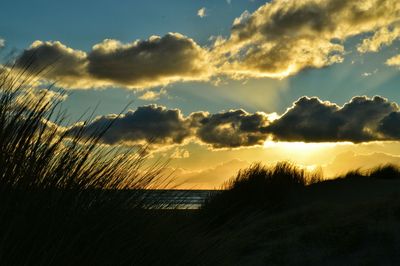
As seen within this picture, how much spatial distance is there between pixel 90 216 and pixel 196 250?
114cm

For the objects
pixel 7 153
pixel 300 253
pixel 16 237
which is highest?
pixel 7 153

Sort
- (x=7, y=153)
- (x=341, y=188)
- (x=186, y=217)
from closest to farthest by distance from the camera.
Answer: (x=7, y=153), (x=186, y=217), (x=341, y=188)

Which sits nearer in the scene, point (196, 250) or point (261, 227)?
point (196, 250)

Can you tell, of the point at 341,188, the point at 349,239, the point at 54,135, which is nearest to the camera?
the point at 54,135

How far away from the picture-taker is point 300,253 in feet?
20.6

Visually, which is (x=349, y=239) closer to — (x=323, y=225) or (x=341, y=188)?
(x=323, y=225)

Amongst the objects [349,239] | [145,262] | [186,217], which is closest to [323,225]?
[349,239]

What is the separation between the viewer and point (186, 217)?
4.04 metres

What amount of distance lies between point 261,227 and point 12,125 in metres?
5.04

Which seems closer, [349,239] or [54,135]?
[54,135]

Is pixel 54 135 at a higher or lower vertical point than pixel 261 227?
higher

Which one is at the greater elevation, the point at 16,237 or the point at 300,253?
the point at 16,237

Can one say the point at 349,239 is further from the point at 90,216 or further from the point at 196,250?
A: the point at 90,216

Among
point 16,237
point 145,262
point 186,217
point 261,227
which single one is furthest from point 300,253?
point 16,237
